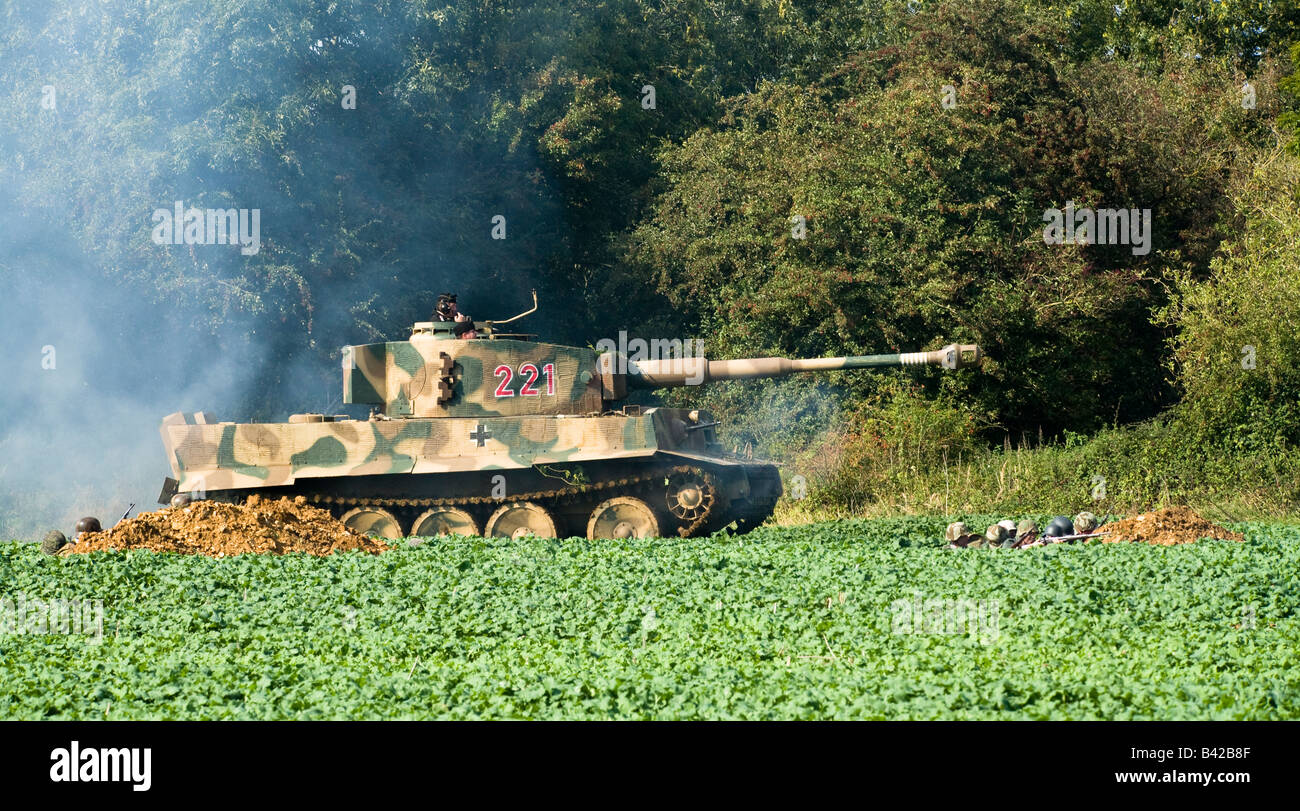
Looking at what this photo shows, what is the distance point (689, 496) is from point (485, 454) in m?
2.71

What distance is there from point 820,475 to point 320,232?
11.8 m

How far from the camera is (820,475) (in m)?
25.1

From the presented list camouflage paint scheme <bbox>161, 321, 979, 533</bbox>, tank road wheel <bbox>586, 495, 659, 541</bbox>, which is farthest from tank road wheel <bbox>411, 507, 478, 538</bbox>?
tank road wheel <bbox>586, 495, 659, 541</bbox>

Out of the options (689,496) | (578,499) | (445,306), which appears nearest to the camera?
(689,496)

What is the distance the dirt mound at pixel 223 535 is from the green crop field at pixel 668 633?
98cm

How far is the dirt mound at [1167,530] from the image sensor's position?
15.9 meters

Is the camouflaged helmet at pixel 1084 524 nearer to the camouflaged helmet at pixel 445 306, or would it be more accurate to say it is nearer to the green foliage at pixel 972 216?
the camouflaged helmet at pixel 445 306

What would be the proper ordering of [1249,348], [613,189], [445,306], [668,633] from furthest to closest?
[613,189], [1249,348], [445,306], [668,633]

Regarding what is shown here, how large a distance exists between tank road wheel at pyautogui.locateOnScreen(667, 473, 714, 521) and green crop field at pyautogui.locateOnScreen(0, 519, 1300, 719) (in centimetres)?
189

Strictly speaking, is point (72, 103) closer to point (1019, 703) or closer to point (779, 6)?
point (779, 6)

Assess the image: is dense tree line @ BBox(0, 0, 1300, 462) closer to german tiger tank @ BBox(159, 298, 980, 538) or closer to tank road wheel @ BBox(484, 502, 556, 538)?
german tiger tank @ BBox(159, 298, 980, 538)

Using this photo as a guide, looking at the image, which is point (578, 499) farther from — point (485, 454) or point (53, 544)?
point (53, 544)

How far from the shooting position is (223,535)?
16.4 metres

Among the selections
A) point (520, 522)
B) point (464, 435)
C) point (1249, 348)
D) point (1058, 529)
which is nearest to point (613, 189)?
point (1249, 348)
